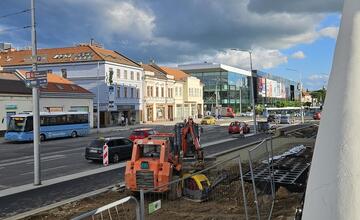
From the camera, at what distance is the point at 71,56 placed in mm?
71500

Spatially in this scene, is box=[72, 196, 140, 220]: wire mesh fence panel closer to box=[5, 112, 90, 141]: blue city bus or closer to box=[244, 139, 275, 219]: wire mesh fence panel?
box=[244, 139, 275, 219]: wire mesh fence panel

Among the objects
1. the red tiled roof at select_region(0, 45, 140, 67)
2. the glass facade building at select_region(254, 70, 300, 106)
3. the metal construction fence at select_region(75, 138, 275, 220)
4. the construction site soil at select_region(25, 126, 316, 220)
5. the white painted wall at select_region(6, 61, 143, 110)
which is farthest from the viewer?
the glass facade building at select_region(254, 70, 300, 106)

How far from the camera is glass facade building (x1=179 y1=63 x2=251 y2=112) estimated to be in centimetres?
14475

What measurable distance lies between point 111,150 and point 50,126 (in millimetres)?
22068

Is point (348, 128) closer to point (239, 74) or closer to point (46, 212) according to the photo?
point (46, 212)

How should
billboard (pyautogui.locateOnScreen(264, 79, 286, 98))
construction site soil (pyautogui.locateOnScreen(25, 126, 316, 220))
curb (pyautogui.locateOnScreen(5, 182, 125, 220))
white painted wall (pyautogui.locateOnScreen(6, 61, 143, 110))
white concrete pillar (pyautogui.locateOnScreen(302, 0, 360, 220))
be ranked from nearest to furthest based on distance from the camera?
white concrete pillar (pyautogui.locateOnScreen(302, 0, 360, 220)) < construction site soil (pyautogui.locateOnScreen(25, 126, 316, 220)) < curb (pyautogui.locateOnScreen(5, 182, 125, 220)) < white painted wall (pyautogui.locateOnScreen(6, 61, 143, 110)) < billboard (pyautogui.locateOnScreen(264, 79, 286, 98))

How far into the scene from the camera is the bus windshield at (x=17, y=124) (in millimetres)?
41844

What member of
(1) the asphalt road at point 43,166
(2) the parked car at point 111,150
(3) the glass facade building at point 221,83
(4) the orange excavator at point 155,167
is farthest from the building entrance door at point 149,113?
(4) the orange excavator at point 155,167

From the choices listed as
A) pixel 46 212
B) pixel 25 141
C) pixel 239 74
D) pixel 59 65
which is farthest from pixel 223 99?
pixel 46 212

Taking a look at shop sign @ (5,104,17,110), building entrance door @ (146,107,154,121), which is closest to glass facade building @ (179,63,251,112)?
building entrance door @ (146,107,154,121)

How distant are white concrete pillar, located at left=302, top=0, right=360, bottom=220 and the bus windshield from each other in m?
→ 41.0

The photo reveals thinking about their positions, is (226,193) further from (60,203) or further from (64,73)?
(64,73)

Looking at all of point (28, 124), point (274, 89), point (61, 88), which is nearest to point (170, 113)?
point (61, 88)

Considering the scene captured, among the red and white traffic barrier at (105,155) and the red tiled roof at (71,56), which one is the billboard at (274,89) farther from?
the red and white traffic barrier at (105,155)
